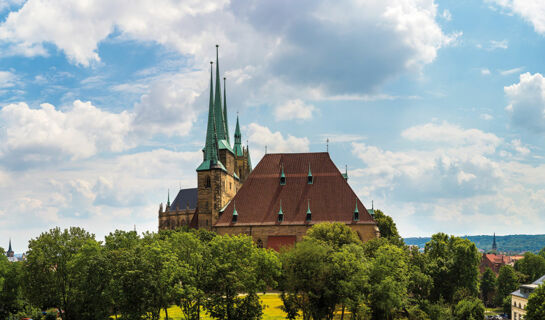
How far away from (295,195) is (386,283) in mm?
37067

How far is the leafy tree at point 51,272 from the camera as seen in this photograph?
55750 millimetres

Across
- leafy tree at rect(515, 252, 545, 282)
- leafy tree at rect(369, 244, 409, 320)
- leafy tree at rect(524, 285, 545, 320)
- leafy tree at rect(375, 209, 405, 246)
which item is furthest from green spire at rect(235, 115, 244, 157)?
leafy tree at rect(515, 252, 545, 282)

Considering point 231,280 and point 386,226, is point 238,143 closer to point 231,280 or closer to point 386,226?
point 386,226

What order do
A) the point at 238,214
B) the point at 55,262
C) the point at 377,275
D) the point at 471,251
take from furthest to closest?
the point at 238,214, the point at 471,251, the point at 55,262, the point at 377,275

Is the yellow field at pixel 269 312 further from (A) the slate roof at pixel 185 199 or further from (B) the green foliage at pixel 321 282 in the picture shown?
(A) the slate roof at pixel 185 199

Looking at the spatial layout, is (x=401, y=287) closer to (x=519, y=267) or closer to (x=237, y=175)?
(x=237, y=175)

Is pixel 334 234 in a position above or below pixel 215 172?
below

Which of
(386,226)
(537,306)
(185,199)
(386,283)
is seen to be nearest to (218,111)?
(386,226)

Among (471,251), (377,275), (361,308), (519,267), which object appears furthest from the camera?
(519,267)

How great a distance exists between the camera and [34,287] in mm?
56219

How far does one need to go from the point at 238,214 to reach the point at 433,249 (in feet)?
100

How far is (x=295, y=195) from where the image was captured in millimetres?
83688

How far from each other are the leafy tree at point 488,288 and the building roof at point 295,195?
6985 cm

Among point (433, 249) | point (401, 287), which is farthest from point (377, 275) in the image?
point (433, 249)
